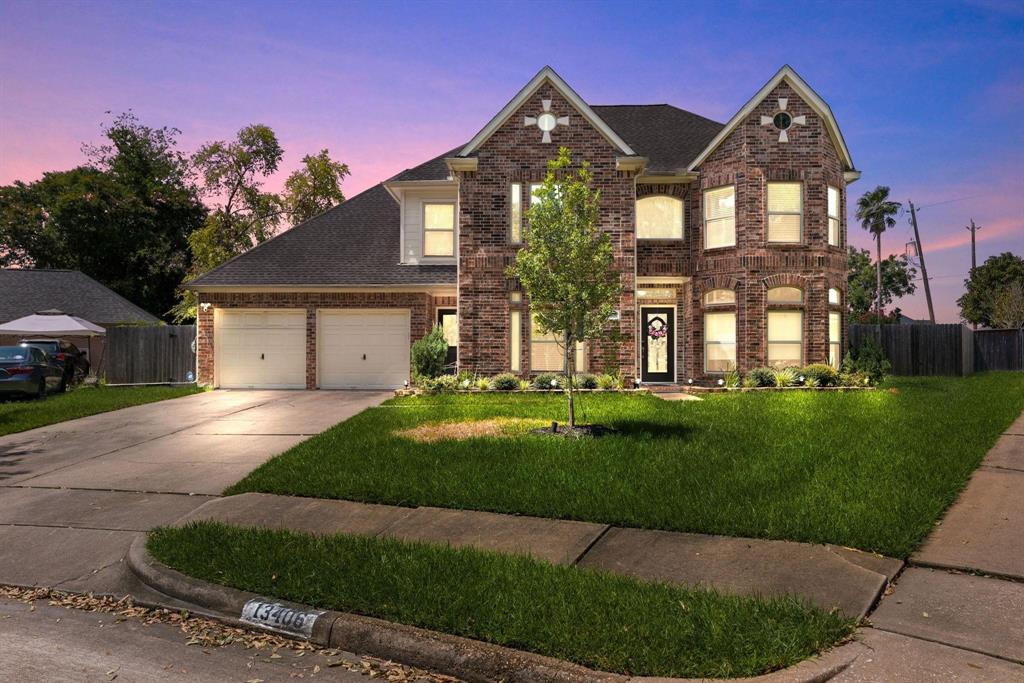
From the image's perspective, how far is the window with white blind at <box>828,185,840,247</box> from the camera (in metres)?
19.0

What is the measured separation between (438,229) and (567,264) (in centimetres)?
1036

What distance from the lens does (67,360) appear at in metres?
23.7

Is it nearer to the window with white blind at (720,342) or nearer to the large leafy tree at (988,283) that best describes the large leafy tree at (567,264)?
the window with white blind at (720,342)

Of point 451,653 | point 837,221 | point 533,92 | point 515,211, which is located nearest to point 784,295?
point 837,221

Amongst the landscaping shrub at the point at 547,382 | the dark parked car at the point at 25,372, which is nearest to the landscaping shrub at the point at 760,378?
the landscaping shrub at the point at 547,382

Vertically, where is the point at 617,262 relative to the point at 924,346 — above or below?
above

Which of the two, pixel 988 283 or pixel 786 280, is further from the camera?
pixel 988 283

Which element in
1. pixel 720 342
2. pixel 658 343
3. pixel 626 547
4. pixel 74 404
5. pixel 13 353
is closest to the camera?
pixel 626 547

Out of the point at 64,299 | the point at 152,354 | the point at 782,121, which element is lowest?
the point at 152,354

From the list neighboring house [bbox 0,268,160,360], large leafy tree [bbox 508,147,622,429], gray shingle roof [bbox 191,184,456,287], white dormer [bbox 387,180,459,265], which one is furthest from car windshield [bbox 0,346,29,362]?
large leafy tree [bbox 508,147,622,429]

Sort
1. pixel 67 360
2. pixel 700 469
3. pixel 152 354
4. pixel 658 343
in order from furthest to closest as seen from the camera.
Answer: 1. pixel 67 360
2. pixel 152 354
3. pixel 658 343
4. pixel 700 469

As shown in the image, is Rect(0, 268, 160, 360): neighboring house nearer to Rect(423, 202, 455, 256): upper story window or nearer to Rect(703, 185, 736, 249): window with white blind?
Rect(423, 202, 455, 256): upper story window

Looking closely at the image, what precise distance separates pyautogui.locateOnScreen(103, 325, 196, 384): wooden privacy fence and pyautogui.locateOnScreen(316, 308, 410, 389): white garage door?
239 inches

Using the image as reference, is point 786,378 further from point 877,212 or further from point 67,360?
point 877,212
